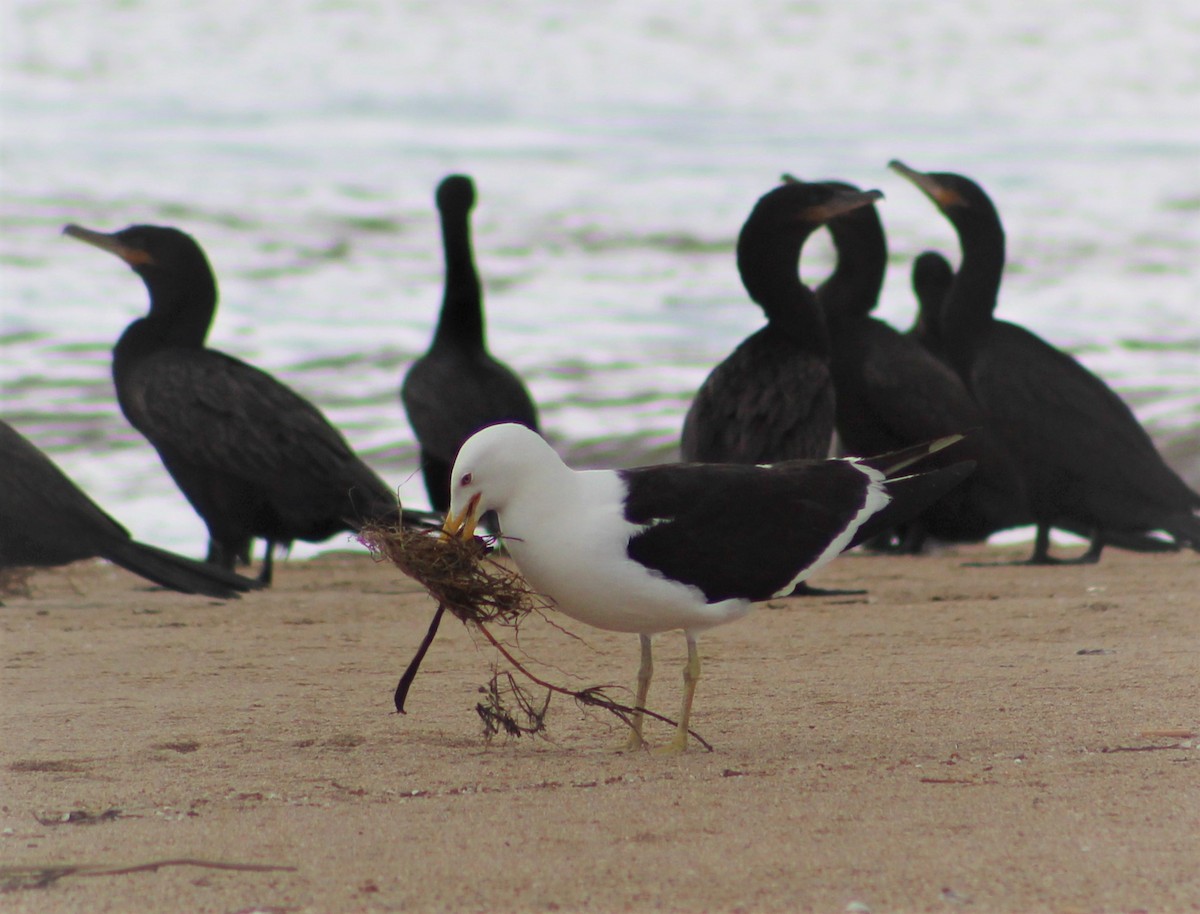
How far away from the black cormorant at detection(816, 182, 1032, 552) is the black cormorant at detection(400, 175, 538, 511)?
5.86ft

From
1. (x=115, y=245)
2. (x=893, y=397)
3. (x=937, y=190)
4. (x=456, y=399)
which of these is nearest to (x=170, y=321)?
(x=115, y=245)

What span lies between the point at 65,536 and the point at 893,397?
4.01 m

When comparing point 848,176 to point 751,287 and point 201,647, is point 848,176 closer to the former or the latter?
point 751,287

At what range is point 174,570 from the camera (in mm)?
7203

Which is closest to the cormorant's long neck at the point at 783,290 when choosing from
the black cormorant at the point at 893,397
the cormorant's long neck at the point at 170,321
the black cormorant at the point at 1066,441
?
the black cormorant at the point at 893,397

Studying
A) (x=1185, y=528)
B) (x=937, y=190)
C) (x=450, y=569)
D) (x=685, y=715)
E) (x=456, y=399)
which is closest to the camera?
(x=450, y=569)

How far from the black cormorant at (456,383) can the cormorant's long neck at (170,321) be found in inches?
50.9

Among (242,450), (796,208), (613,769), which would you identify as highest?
(796,208)

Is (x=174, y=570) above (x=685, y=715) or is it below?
below

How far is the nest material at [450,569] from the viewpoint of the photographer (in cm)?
445

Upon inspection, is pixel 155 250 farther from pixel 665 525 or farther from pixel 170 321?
pixel 665 525

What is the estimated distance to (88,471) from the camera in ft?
39.4

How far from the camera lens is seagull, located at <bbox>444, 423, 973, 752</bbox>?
4.51 metres

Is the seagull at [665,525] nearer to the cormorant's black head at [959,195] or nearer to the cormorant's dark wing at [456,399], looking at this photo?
the cormorant's dark wing at [456,399]
